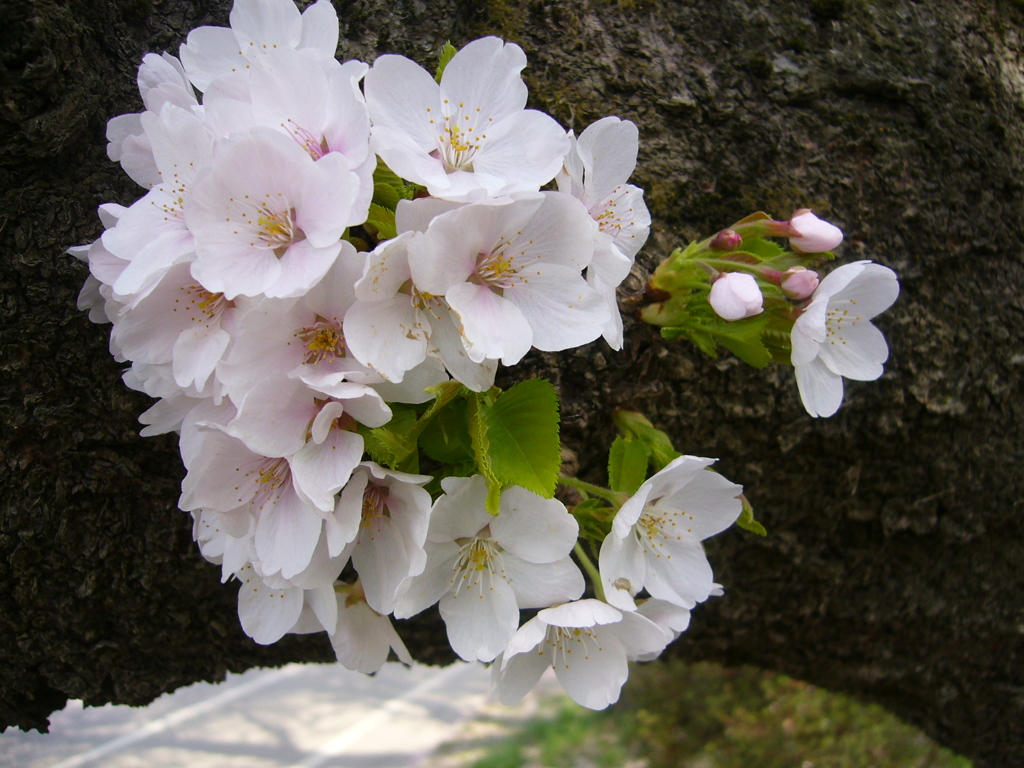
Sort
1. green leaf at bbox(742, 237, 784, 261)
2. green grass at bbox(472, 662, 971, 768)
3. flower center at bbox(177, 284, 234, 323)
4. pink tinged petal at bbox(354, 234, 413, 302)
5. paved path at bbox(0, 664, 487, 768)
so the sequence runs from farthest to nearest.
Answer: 1. green grass at bbox(472, 662, 971, 768)
2. paved path at bbox(0, 664, 487, 768)
3. green leaf at bbox(742, 237, 784, 261)
4. flower center at bbox(177, 284, 234, 323)
5. pink tinged petal at bbox(354, 234, 413, 302)

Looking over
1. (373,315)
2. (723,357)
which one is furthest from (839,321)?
(373,315)

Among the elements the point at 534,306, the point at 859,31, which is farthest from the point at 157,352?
the point at 859,31

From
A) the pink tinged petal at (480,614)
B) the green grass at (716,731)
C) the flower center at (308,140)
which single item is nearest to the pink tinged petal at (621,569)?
the pink tinged petal at (480,614)

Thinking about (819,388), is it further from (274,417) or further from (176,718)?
(176,718)

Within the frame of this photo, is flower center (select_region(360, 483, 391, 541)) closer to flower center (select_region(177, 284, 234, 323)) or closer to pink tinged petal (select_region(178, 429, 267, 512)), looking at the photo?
pink tinged petal (select_region(178, 429, 267, 512))

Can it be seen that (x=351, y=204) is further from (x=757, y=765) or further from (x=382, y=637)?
(x=757, y=765)

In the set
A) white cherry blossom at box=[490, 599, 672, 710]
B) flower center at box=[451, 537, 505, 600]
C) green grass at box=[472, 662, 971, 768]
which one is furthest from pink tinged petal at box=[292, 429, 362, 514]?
green grass at box=[472, 662, 971, 768]

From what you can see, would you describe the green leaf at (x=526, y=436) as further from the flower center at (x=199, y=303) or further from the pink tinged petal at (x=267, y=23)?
the pink tinged petal at (x=267, y=23)
